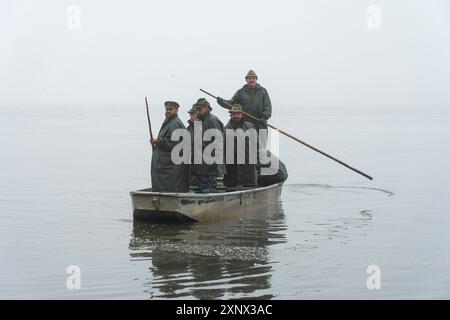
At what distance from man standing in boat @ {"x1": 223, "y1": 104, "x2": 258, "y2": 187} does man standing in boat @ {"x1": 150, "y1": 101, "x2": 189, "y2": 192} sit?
1.48 meters

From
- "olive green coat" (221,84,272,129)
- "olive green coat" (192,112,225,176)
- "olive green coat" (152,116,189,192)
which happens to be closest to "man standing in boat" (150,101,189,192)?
"olive green coat" (152,116,189,192)

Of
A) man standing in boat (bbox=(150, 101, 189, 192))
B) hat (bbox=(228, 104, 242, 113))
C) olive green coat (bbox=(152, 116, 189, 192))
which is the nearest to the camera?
man standing in boat (bbox=(150, 101, 189, 192))

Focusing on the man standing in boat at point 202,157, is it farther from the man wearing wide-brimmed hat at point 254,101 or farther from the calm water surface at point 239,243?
the man wearing wide-brimmed hat at point 254,101

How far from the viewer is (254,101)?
1609 centimetres

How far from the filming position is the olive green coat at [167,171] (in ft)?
44.3

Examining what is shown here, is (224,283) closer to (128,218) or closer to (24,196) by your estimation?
(128,218)

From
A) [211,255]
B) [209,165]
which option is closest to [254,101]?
[209,165]

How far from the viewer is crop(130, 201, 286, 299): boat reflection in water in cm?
967

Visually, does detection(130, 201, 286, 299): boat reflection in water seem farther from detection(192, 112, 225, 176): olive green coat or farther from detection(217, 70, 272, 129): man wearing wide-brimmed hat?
detection(217, 70, 272, 129): man wearing wide-brimmed hat

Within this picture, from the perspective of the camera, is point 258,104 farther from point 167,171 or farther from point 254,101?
point 167,171

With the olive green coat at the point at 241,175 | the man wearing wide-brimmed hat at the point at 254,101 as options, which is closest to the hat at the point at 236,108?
the olive green coat at the point at 241,175

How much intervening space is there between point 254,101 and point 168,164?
10.5 ft

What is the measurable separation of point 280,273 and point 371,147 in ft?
93.7
